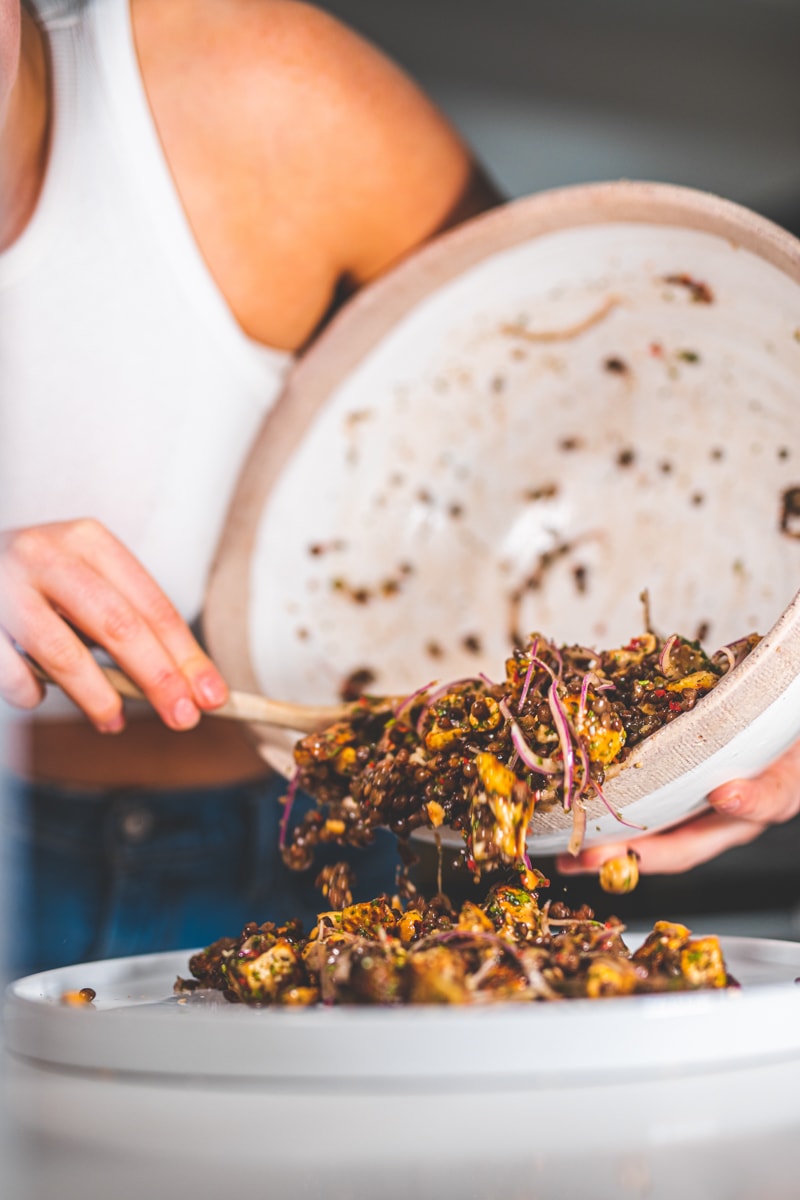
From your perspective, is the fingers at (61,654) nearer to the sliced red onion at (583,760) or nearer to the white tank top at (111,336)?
the white tank top at (111,336)

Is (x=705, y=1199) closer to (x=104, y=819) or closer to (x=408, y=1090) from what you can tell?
(x=408, y=1090)

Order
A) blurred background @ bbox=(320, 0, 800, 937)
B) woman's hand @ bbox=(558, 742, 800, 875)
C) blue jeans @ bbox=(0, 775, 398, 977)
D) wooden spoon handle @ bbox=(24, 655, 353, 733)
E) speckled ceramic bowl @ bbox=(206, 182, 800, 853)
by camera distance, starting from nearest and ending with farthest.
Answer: woman's hand @ bbox=(558, 742, 800, 875) < wooden spoon handle @ bbox=(24, 655, 353, 733) < speckled ceramic bowl @ bbox=(206, 182, 800, 853) < blue jeans @ bbox=(0, 775, 398, 977) < blurred background @ bbox=(320, 0, 800, 937)

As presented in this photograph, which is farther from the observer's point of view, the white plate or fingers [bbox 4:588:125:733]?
fingers [bbox 4:588:125:733]

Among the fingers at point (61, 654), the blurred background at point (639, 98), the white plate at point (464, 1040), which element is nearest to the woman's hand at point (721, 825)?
the white plate at point (464, 1040)

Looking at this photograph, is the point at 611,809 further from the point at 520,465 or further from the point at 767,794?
the point at 520,465

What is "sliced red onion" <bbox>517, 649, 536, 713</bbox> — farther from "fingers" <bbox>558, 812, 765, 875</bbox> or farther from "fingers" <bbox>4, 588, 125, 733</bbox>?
"fingers" <bbox>4, 588, 125, 733</bbox>

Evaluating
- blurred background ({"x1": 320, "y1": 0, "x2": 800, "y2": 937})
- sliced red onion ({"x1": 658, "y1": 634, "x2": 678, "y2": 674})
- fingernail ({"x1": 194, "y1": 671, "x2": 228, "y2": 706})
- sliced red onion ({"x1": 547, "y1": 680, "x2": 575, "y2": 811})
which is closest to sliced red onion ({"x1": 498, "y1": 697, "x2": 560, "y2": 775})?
sliced red onion ({"x1": 547, "y1": 680, "x2": 575, "y2": 811})
